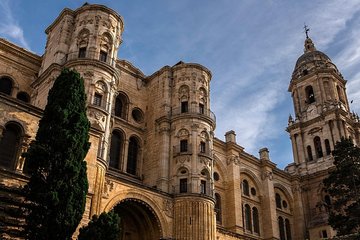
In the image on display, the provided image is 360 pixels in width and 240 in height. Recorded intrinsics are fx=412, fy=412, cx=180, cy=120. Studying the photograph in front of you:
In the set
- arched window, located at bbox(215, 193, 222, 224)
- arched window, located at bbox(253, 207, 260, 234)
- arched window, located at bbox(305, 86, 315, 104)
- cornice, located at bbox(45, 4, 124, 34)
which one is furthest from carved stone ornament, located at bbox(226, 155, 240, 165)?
arched window, located at bbox(305, 86, 315, 104)

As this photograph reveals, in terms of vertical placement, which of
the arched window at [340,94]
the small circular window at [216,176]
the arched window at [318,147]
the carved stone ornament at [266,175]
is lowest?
the small circular window at [216,176]

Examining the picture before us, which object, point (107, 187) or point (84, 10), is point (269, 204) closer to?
point (107, 187)

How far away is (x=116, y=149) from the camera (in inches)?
1243

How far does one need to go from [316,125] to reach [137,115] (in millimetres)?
26497

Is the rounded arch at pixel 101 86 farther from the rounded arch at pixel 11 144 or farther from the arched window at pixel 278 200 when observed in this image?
the arched window at pixel 278 200

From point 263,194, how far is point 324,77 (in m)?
20.2

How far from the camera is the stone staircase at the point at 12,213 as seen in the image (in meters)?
16.4

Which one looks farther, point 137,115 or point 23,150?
point 137,115

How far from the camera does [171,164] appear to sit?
31109 millimetres

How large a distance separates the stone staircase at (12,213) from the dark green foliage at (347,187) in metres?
25.1

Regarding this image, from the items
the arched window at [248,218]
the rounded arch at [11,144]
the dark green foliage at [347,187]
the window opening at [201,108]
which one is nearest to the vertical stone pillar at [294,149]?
the arched window at [248,218]

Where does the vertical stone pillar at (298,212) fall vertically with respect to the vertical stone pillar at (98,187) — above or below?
above

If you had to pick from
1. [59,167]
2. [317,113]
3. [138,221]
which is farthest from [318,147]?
[59,167]

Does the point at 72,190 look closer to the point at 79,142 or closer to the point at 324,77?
the point at 79,142
